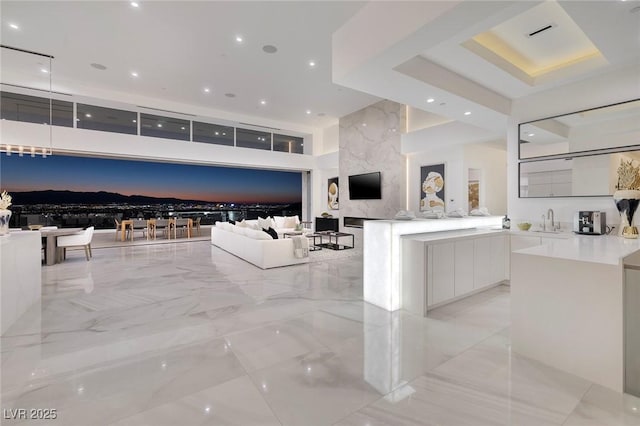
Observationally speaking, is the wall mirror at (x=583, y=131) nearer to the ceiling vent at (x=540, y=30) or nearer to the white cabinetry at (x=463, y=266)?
the ceiling vent at (x=540, y=30)

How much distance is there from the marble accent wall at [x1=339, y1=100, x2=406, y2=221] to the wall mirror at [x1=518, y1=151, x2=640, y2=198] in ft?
12.0

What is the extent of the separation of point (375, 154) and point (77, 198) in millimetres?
11771

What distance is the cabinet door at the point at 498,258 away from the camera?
164 inches

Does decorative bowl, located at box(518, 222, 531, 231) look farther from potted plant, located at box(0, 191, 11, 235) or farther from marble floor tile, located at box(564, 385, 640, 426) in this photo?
potted plant, located at box(0, 191, 11, 235)

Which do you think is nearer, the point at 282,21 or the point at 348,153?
the point at 282,21

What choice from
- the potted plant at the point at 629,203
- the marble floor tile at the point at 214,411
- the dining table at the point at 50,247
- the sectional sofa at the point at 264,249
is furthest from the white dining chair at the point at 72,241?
the potted plant at the point at 629,203

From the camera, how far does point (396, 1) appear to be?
2.73 meters

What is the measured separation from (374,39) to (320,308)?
3.25 metres

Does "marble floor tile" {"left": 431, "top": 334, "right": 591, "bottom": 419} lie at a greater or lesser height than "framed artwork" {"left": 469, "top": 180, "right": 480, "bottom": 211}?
lesser

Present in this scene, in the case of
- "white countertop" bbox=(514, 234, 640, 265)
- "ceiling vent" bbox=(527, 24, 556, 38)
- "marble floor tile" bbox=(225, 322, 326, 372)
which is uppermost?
"ceiling vent" bbox=(527, 24, 556, 38)

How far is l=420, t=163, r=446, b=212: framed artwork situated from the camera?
7.11 meters

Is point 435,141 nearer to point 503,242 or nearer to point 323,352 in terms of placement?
point 503,242

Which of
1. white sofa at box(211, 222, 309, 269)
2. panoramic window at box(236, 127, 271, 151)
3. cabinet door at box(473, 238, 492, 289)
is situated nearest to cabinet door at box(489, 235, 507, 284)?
cabinet door at box(473, 238, 492, 289)

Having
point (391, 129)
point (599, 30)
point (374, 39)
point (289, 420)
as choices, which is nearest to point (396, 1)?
point (374, 39)
